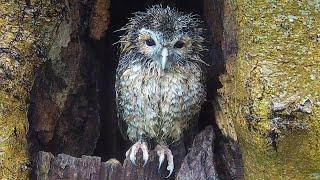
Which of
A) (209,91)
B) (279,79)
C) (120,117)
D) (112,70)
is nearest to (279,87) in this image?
(279,79)

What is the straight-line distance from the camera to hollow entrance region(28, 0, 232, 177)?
10.0ft

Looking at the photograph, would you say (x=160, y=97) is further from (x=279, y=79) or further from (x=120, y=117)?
(x=279, y=79)

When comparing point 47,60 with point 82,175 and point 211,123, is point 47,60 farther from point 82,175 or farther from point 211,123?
point 211,123

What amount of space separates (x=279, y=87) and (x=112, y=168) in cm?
93

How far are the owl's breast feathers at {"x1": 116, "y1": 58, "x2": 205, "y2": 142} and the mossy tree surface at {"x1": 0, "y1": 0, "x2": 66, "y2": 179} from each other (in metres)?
0.62

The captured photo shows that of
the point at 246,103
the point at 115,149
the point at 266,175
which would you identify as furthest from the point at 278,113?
the point at 115,149

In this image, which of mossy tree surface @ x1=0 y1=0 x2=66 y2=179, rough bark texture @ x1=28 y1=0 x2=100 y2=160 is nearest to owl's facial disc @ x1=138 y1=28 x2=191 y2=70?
rough bark texture @ x1=28 y1=0 x2=100 y2=160

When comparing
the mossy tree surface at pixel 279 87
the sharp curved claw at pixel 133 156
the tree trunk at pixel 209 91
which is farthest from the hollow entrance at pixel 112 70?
the mossy tree surface at pixel 279 87

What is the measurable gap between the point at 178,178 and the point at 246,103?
60 cm

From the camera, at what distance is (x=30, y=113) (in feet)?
9.70

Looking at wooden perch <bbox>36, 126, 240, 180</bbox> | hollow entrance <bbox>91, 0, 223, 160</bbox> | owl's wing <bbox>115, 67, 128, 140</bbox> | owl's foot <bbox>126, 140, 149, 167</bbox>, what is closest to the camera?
wooden perch <bbox>36, 126, 240, 180</bbox>

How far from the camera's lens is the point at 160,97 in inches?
127

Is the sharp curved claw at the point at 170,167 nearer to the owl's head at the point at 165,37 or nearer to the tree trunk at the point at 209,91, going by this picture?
the tree trunk at the point at 209,91

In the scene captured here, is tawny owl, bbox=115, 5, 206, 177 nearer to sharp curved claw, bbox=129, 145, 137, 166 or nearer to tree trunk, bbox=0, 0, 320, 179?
sharp curved claw, bbox=129, 145, 137, 166
